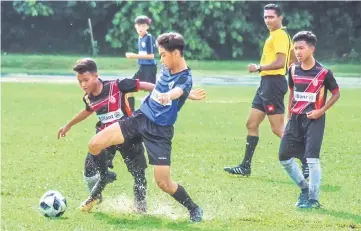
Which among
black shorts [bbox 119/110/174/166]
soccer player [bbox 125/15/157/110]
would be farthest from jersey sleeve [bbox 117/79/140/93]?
soccer player [bbox 125/15/157/110]

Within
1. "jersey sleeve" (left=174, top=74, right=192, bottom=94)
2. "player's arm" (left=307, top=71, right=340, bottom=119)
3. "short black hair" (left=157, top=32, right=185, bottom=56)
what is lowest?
"player's arm" (left=307, top=71, right=340, bottom=119)

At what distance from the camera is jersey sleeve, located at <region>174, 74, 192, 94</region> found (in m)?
7.46

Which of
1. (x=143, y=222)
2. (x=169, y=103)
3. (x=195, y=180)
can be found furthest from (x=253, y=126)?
(x=143, y=222)

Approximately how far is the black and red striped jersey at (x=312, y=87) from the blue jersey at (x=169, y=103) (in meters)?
1.37

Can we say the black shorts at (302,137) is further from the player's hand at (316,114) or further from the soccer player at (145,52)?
the soccer player at (145,52)

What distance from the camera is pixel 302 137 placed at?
28.1ft

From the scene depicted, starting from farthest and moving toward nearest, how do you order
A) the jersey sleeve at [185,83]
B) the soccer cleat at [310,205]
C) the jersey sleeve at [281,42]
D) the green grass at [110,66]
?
1. the green grass at [110,66]
2. the jersey sleeve at [281,42]
3. the soccer cleat at [310,205]
4. the jersey sleeve at [185,83]

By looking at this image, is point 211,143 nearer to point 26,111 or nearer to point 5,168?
point 5,168

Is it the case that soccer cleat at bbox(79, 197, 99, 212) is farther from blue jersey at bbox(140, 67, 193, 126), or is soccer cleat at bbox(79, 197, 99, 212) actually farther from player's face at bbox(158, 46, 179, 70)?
player's face at bbox(158, 46, 179, 70)

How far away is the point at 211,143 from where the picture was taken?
42.6 feet

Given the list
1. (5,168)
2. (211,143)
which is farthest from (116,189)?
(211,143)

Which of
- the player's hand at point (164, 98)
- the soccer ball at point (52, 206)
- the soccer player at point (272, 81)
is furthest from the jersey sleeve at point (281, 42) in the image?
the soccer ball at point (52, 206)

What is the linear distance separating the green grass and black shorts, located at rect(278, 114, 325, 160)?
20.8 m

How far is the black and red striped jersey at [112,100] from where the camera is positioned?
8.10 m
